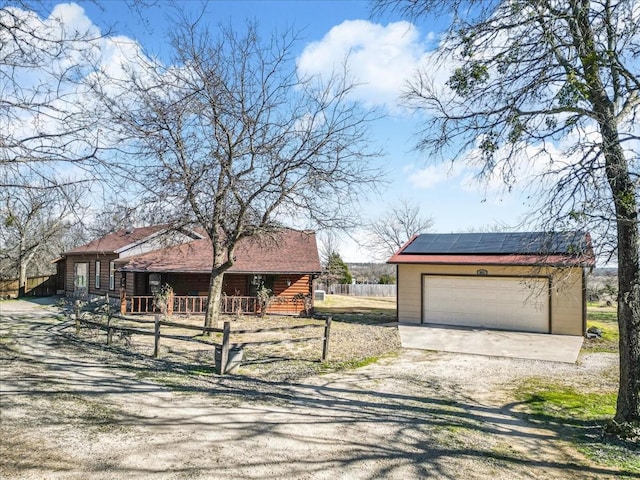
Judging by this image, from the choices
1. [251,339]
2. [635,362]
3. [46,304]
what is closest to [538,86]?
[635,362]

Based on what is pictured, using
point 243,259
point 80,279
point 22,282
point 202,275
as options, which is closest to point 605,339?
point 243,259

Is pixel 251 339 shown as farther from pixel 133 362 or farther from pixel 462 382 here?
pixel 462 382

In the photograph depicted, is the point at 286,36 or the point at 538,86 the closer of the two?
the point at 538,86

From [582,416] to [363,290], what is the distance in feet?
104

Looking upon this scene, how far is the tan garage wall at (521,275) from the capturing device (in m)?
14.0

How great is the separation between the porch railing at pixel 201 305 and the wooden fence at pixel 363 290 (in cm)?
1914

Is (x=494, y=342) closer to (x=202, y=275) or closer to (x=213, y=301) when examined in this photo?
(x=213, y=301)

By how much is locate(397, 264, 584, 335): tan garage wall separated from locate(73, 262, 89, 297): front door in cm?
1835

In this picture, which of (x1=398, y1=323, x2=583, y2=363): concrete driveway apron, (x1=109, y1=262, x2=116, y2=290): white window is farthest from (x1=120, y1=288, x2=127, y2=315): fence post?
(x1=398, y1=323, x2=583, y2=363): concrete driveway apron

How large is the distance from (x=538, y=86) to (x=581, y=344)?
1025cm

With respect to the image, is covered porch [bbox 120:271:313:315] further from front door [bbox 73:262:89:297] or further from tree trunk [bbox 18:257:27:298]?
tree trunk [bbox 18:257:27:298]

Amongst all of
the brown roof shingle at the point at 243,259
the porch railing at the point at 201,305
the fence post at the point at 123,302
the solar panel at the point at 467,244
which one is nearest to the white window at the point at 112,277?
the brown roof shingle at the point at 243,259

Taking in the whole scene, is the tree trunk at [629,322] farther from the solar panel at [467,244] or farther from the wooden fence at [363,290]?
the wooden fence at [363,290]

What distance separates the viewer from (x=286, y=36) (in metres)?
11.2
